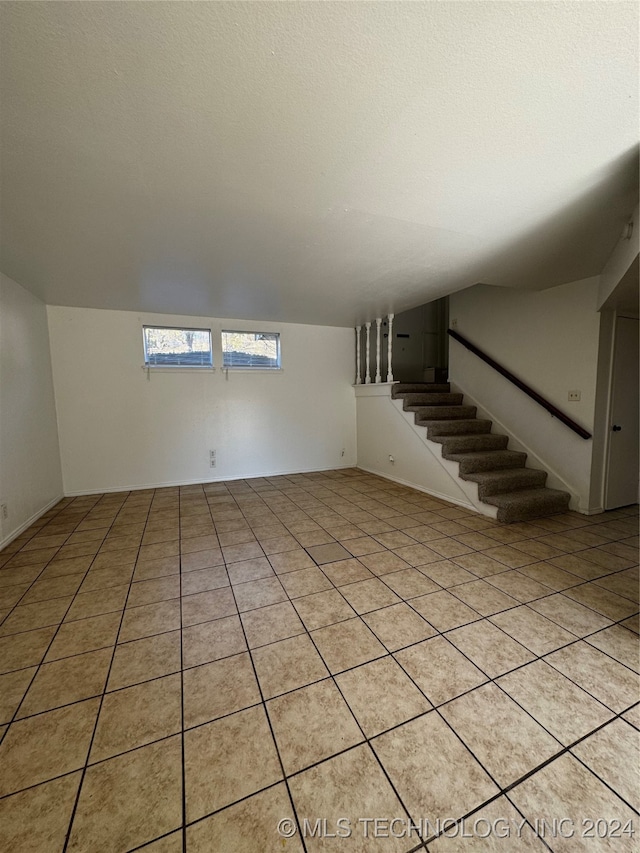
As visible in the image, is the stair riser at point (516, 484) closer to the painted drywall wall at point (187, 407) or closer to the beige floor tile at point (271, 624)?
the beige floor tile at point (271, 624)

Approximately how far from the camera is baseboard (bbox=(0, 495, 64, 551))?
270 centimetres

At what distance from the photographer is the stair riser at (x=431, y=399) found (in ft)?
14.2

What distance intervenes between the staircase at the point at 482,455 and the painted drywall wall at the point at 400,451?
0.12 metres

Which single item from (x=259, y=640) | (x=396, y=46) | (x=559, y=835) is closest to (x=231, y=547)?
(x=259, y=640)

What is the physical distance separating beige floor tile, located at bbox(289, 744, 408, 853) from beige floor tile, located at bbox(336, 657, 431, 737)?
0.41 ft

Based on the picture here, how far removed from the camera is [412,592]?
1.96 meters

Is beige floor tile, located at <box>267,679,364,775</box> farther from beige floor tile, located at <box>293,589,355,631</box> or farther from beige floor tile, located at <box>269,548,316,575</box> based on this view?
beige floor tile, located at <box>269,548,316,575</box>

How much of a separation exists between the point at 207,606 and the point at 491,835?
4.94ft

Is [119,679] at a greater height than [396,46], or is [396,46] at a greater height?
[396,46]

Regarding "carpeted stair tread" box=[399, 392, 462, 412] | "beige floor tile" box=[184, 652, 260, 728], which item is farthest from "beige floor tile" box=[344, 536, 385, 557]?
"carpeted stair tread" box=[399, 392, 462, 412]

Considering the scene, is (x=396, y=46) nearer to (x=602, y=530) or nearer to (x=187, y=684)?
(x=187, y=684)

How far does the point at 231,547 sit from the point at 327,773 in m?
1.78

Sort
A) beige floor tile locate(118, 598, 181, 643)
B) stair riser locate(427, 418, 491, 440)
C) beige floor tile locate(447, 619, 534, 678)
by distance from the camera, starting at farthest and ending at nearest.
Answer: stair riser locate(427, 418, 491, 440), beige floor tile locate(118, 598, 181, 643), beige floor tile locate(447, 619, 534, 678)

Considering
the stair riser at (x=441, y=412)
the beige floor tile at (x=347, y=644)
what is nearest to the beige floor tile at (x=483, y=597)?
the beige floor tile at (x=347, y=644)
